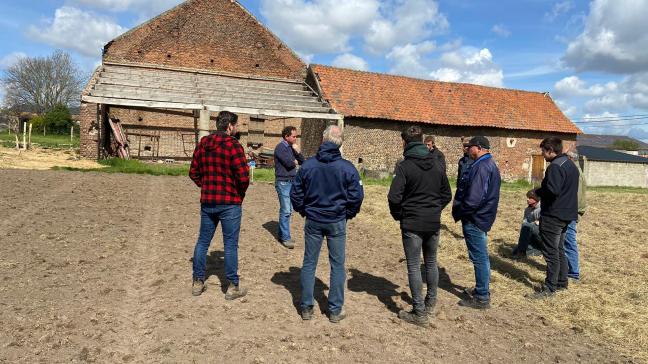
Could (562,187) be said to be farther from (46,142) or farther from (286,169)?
(46,142)

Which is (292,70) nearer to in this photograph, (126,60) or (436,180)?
(126,60)

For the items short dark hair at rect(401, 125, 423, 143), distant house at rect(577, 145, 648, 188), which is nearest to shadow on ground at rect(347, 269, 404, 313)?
short dark hair at rect(401, 125, 423, 143)

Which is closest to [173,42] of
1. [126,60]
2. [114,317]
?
[126,60]

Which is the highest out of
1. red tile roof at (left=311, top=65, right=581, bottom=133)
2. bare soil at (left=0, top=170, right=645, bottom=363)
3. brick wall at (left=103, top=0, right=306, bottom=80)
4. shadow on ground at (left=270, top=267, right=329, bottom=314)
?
brick wall at (left=103, top=0, right=306, bottom=80)

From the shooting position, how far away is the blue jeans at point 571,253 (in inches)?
223

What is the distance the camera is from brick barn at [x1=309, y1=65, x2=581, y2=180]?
862 inches

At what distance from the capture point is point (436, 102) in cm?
2456

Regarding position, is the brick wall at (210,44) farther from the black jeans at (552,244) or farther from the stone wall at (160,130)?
the black jeans at (552,244)

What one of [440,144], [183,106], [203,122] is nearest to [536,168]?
[440,144]

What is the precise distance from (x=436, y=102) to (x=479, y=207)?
2103 centimetres

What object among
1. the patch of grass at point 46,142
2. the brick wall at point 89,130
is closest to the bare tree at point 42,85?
the patch of grass at point 46,142

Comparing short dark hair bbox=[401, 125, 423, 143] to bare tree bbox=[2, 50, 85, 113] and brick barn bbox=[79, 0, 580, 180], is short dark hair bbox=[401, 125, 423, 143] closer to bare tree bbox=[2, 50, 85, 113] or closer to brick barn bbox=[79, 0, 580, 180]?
brick barn bbox=[79, 0, 580, 180]

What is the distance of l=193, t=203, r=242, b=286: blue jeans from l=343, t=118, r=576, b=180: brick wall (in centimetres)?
1587

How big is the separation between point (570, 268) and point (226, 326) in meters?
4.59
